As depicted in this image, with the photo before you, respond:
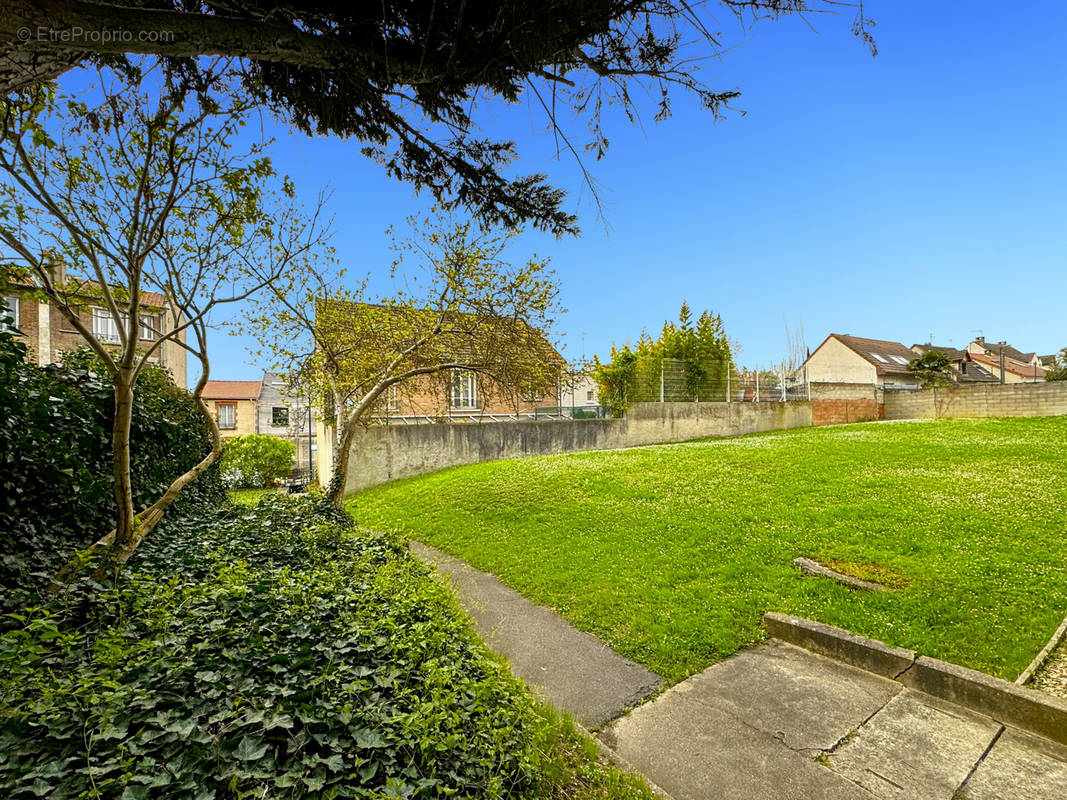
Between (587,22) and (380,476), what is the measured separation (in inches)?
472

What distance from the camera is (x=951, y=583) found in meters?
4.46

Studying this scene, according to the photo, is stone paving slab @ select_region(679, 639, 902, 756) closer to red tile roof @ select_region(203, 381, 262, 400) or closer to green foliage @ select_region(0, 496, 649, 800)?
green foliage @ select_region(0, 496, 649, 800)

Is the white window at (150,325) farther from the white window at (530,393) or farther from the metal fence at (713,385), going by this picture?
the metal fence at (713,385)

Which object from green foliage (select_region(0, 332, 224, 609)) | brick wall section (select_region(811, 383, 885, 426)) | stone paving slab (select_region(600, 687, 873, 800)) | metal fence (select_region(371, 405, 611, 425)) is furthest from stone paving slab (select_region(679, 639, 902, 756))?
brick wall section (select_region(811, 383, 885, 426))

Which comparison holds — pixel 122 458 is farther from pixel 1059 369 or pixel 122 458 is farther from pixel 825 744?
pixel 1059 369

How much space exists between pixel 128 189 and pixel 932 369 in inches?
1459

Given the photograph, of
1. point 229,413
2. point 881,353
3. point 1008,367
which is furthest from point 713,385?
point 1008,367

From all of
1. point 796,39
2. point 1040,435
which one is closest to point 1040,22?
point 796,39

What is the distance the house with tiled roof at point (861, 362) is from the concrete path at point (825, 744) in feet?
101

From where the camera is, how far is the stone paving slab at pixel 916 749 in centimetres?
246

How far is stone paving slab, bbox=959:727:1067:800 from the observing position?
239 cm

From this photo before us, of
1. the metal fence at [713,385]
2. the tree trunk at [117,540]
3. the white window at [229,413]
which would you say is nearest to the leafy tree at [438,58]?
the tree trunk at [117,540]

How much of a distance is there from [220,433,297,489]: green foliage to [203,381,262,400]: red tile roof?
61.7 feet

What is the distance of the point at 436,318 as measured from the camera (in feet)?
27.3
